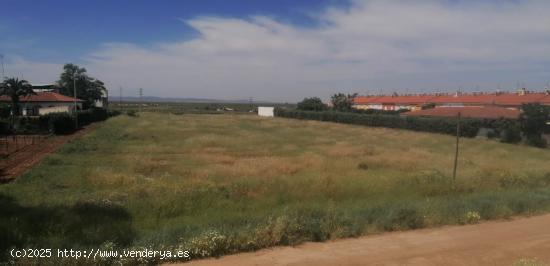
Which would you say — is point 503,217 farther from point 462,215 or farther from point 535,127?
point 535,127

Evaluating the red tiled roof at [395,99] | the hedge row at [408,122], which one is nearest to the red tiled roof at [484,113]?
the hedge row at [408,122]

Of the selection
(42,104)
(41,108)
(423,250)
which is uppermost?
(42,104)

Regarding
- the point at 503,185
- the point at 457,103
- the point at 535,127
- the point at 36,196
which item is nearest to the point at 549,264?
the point at 503,185

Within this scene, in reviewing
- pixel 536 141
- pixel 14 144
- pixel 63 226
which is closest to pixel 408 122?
pixel 536 141

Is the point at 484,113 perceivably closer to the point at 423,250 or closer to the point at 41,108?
the point at 423,250

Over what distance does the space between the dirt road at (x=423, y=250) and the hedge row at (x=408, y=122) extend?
32657 mm

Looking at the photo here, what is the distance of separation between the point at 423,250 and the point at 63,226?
21.2ft

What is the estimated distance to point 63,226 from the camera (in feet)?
29.1

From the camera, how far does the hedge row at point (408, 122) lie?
131 feet

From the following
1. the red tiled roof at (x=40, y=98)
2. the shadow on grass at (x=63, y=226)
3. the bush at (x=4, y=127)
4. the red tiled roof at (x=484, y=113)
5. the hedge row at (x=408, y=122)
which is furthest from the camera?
the red tiled roof at (x=40, y=98)

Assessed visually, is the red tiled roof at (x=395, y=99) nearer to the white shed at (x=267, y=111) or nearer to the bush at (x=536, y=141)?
the white shed at (x=267, y=111)

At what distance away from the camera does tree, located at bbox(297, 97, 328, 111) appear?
8319cm

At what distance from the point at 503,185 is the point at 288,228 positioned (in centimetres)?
997

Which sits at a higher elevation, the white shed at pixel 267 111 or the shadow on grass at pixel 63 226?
the shadow on grass at pixel 63 226
